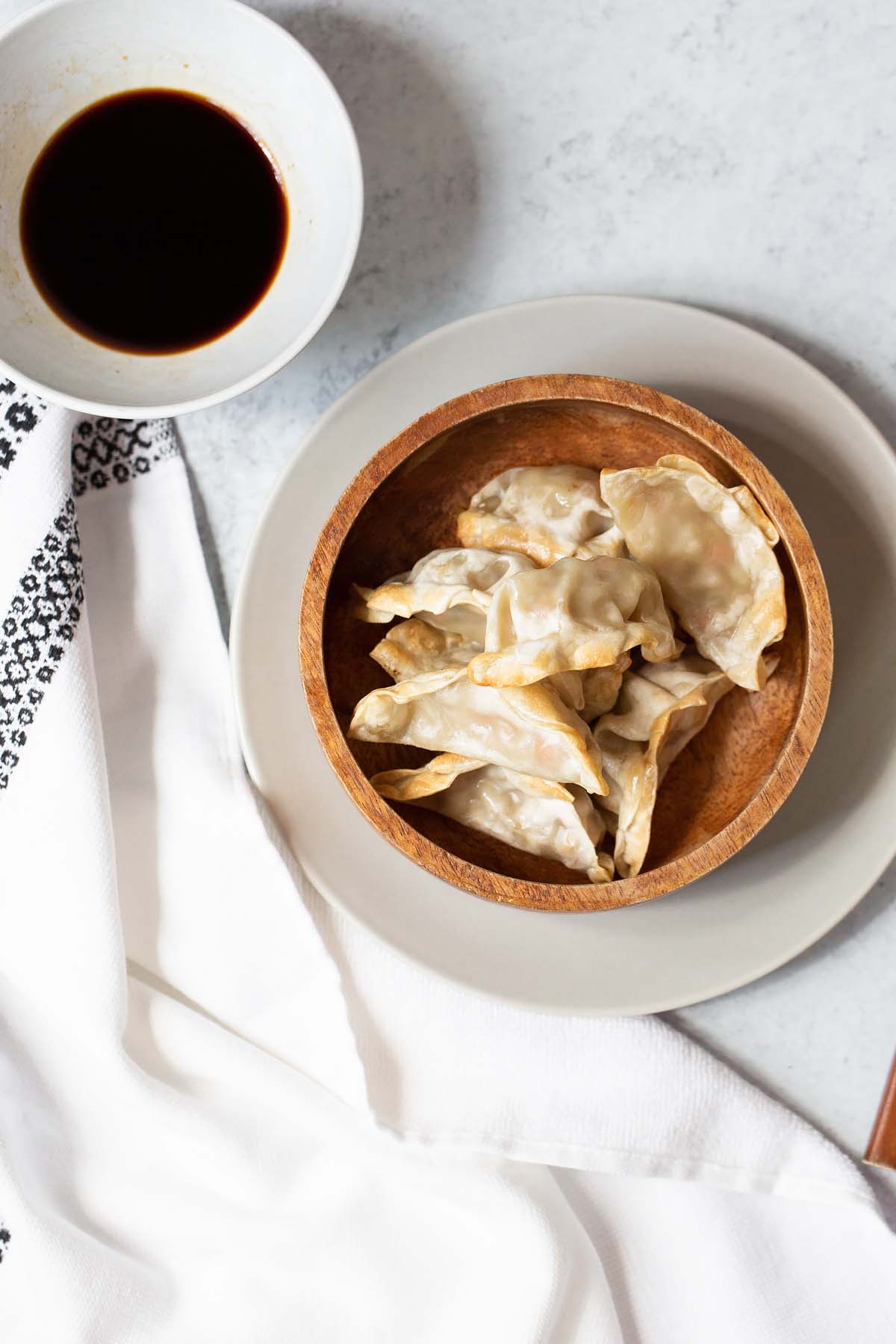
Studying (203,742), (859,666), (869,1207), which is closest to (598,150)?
(859,666)

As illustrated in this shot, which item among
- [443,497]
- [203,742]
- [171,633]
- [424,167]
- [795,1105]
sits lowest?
[795,1105]

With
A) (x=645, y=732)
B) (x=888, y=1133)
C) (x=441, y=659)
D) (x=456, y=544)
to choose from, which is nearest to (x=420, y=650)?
(x=441, y=659)

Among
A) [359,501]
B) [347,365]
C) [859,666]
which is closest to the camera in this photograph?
[359,501]

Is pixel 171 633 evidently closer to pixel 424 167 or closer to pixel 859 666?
pixel 424 167

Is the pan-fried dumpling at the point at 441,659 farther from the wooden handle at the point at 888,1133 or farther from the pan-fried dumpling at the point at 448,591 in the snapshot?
the wooden handle at the point at 888,1133

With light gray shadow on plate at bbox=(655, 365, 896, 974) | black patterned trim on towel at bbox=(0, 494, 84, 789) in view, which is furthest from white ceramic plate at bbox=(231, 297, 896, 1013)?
black patterned trim on towel at bbox=(0, 494, 84, 789)

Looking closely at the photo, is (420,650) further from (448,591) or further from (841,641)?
(841,641)

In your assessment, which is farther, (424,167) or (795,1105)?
(795,1105)
